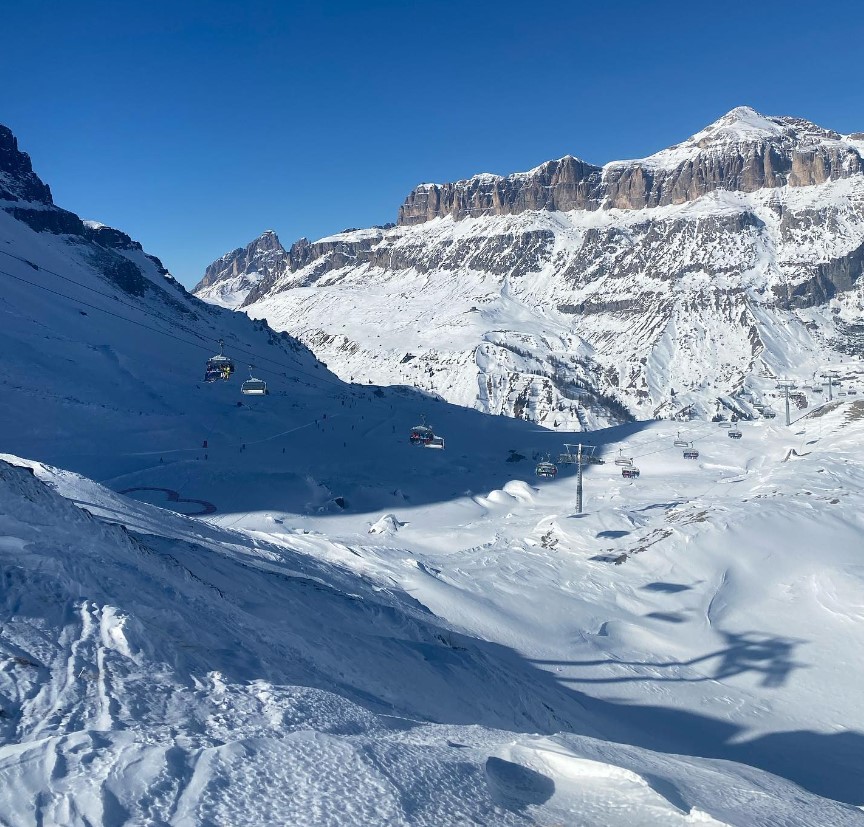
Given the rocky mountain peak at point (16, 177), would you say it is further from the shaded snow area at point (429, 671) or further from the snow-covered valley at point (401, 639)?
the shaded snow area at point (429, 671)

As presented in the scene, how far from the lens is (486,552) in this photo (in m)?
30.8

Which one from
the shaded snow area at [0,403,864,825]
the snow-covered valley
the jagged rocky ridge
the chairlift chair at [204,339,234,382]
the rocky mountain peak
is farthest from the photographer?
the rocky mountain peak

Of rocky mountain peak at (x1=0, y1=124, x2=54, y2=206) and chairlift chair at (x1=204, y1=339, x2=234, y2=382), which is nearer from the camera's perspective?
chairlift chair at (x1=204, y1=339, x2=234, y2=382)

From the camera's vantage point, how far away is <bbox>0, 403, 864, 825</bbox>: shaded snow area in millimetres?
5883

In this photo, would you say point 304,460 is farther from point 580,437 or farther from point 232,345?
point 232,345

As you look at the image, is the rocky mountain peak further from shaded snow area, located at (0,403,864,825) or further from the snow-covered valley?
shaded snow area, located at (0,403,864,825)

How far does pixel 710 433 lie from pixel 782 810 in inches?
2928

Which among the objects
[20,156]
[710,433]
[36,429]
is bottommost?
[36,429]

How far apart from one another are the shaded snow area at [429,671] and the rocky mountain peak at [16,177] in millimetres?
129335

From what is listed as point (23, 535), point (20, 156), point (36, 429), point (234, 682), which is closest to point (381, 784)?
point (234, 682)

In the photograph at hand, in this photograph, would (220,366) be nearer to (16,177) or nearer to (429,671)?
(429,671)

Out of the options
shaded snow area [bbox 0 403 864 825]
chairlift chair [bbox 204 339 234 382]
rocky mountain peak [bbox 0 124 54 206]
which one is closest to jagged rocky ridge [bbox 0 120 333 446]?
rocky mountain peak [bbox 0 124 54 206]

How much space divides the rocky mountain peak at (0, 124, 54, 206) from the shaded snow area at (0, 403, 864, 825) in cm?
12934

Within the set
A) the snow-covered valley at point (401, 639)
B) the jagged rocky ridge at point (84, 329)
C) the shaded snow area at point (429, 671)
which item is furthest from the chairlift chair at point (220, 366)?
the shaded snow area at point (429, 671)
